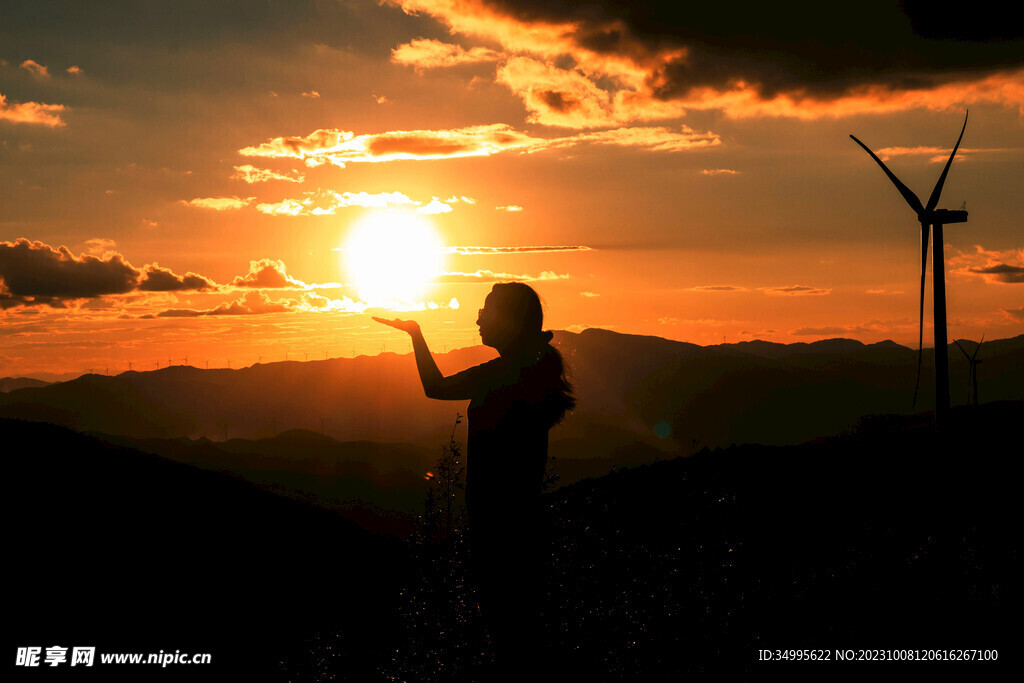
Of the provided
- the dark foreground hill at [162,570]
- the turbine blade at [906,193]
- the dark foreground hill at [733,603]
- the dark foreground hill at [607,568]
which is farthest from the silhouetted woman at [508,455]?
the turbine blade at [906,193]

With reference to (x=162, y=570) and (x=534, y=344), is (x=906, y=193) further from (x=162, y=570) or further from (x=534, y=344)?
(x=162, y=570)

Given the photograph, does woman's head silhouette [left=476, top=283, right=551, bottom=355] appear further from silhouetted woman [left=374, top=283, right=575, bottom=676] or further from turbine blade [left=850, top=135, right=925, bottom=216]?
turbine blade [left=850, top=135, right=925, bottom=216]

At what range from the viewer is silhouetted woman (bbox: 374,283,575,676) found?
5148 mm

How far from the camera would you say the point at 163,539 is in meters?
34.0

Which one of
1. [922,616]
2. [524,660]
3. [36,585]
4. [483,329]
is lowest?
[36,585]

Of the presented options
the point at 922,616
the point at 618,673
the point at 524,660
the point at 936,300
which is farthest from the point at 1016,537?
the point at 936,300

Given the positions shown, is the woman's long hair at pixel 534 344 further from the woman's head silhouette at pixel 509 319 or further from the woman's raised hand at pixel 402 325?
the woman's raised hand at pixel 402 325

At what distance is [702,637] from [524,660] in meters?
2.72

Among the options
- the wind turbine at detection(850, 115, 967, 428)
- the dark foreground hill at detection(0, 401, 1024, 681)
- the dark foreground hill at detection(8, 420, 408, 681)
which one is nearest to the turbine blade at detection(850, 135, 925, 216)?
the wind turbine at detection(850, 115, 967, 428)

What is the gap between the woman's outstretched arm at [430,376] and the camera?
5141mm

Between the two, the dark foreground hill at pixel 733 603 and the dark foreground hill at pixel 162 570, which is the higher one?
the dark foreground hill at pixel 733 603

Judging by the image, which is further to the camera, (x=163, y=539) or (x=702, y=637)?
(x=163, y=539)

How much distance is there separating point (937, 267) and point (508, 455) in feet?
79.9

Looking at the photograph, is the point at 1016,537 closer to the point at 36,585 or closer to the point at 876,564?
the point at 876,564
